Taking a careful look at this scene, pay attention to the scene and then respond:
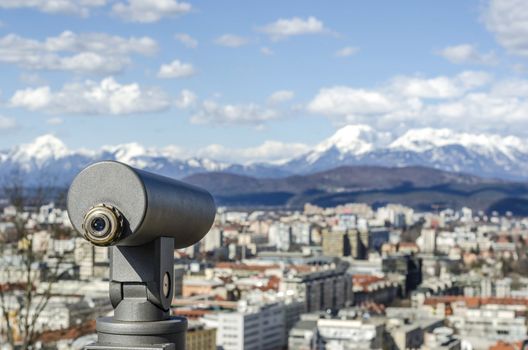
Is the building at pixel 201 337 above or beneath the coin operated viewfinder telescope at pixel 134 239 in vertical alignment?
beneath

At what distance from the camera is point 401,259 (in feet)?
152

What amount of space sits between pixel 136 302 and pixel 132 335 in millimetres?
37

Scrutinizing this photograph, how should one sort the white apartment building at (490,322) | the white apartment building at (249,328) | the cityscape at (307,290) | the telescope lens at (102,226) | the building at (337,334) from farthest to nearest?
1. the white apartment building at (490,322)
2. the white apartment building at (249,328)
3. the building at (337,334)
4. the cityscape at (307,290)
5. the telescope lens at (102,226)

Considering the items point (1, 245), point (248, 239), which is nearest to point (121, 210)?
point (1, 245)

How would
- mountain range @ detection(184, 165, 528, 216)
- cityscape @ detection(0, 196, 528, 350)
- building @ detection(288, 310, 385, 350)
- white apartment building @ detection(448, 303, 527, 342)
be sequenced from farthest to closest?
mountain range @ detection(184, 165, 528, 216), white apartment building @ detection(448, 303, 527, 342), building @ detection(288, 310, 385, 350), cityscape @ detection(0, 196, 528, 350)

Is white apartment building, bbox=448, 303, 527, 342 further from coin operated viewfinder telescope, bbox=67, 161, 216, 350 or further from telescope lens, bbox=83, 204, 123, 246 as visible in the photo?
telescope lens, bbox=83, 204, 123, 246

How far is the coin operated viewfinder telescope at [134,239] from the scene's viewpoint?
122cm

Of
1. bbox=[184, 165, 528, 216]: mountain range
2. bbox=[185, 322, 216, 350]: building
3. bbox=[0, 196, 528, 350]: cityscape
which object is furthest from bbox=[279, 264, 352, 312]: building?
bbox=[184, 165, 528, 216]: mountain range

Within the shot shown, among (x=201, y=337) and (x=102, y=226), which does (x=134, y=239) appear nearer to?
(x=102, y=226)

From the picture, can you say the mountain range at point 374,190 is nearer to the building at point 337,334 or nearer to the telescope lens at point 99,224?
the building at point 337,334

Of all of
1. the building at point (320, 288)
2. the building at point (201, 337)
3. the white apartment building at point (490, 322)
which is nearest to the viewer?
the building at point (201, 337)

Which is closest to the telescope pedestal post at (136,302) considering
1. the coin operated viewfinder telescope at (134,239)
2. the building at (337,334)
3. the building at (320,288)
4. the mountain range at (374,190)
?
the coin operated viewfinder telescope at (134,239)

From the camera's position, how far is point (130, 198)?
1227 mm

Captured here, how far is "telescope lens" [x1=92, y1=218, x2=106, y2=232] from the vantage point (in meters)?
1.20
